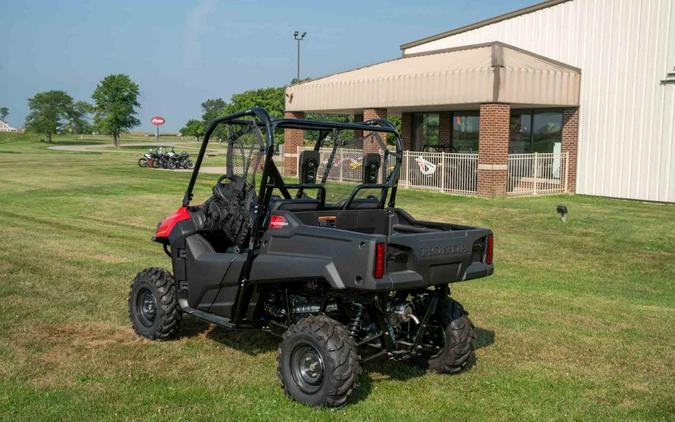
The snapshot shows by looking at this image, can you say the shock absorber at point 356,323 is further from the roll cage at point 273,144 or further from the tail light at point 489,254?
the tail light at point 489,254

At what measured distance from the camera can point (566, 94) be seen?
78.6 feet

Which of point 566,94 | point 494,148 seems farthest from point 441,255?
point 566,94

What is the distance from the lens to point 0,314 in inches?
302

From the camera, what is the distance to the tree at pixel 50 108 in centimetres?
10923

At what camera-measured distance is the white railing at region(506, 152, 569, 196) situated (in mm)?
24000

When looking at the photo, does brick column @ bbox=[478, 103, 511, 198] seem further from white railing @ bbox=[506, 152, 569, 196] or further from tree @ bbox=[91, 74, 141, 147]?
tree @ bbox=[91, 74, 141, 147]

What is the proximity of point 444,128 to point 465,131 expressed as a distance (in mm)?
1135

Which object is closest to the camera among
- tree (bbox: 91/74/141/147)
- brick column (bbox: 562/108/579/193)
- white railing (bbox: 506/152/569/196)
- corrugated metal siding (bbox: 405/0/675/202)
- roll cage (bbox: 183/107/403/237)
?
roll cage (bbox: 183/107/403/237)

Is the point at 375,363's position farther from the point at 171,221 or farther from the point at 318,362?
the point at 171,221

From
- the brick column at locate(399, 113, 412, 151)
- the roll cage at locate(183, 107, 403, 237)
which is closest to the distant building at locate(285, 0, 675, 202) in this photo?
the brick column at locate(399, 113, 412, 151)

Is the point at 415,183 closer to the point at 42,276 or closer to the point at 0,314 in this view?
the point at 42,276

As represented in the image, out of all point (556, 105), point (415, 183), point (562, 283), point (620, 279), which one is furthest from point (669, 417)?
point (415, 183)

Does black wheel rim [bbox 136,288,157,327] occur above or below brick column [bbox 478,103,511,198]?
below

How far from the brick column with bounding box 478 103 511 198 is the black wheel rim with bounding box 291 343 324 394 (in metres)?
18.4
